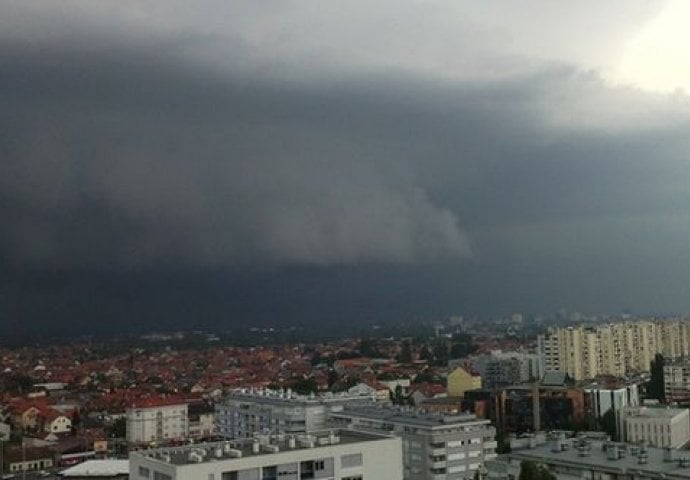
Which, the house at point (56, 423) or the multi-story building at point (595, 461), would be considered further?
the house at point (56, 423)

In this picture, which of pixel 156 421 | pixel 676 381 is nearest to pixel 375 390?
pixel 156 421

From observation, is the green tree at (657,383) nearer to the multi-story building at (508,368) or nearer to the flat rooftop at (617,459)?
the multi-story building at (508,368)

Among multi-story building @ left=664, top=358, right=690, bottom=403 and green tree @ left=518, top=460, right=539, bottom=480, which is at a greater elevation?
green tree @ left=518, top=460, right=539, bottom=480

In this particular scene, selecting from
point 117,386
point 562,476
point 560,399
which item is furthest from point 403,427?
point 117,386

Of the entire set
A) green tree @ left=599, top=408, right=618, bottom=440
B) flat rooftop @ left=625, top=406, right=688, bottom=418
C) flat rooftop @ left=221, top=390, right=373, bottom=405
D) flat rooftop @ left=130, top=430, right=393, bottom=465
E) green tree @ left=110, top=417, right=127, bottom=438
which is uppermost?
flat rooftop @ left=130, top=430, right=393, bottom=465

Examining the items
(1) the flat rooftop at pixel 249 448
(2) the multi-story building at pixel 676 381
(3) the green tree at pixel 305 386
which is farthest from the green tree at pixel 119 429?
(2) the multi-story building at pixel 676 381

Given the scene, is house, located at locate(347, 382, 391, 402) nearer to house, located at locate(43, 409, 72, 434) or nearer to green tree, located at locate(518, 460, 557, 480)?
house, located at locate(43, 409, 72, 434)

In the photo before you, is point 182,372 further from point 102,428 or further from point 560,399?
point 560,399

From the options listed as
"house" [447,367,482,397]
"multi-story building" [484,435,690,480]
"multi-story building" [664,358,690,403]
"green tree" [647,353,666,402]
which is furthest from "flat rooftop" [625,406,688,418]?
"house" [447,367,482,397]
